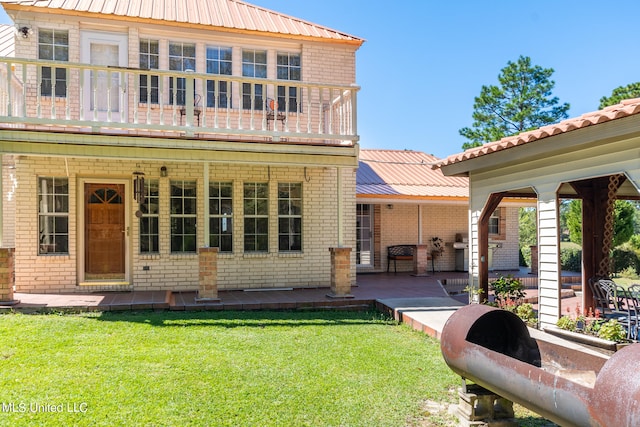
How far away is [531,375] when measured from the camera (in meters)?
3.40

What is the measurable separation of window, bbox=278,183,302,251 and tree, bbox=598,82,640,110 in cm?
1584

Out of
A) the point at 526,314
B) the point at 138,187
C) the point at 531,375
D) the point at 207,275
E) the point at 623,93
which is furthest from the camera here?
the point at 623,93

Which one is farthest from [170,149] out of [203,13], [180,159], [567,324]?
[567,324]

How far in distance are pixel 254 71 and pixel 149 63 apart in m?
2.24

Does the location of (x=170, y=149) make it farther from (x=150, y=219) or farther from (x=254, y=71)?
(x=254, y=71)

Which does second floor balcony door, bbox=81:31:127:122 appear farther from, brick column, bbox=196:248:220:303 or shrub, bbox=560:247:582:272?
shrub, bbox=560:247:582:272

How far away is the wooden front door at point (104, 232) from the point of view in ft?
34.4

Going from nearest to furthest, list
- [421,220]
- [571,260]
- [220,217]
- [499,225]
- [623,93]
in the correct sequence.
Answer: [220,217] < [421,220] < [499,225] < [571,260] < [623,93]

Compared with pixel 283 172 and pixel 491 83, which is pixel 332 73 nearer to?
pixel 283 172

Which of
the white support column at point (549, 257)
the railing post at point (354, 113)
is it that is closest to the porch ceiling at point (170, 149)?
the railing post at point (354, 113)

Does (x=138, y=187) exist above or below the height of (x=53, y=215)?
above

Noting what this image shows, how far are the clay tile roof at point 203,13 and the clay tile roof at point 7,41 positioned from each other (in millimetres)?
1311

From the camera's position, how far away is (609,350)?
580 cm

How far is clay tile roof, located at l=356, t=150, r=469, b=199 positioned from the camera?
1505 centimetres
